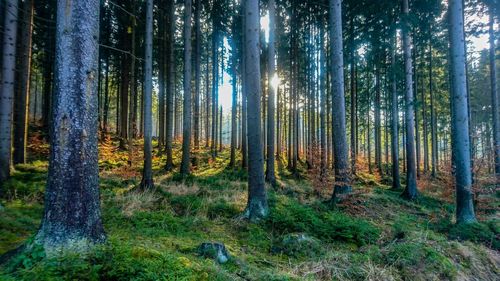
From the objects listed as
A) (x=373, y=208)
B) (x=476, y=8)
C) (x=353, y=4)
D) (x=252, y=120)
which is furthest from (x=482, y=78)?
(x=252, y=120)

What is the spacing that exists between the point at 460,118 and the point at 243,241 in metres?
7.19

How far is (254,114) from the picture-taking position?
7.39 m

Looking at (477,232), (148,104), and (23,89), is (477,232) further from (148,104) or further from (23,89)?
(23,89)

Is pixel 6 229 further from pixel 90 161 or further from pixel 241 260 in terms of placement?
pixel 241 260

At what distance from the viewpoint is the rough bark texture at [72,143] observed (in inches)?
133

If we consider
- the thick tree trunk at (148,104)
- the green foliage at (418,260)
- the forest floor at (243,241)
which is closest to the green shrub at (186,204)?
the forest floor at (243,241)

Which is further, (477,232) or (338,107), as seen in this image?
(338,107)

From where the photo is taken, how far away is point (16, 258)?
3.12 m

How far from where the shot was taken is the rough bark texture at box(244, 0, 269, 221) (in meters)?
7.27

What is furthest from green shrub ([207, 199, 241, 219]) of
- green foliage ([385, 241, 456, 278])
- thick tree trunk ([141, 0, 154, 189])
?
green foliage ([385, 241, 456, 278])

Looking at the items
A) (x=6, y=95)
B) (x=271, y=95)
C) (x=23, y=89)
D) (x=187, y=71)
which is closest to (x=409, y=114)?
(x=271, y=95)

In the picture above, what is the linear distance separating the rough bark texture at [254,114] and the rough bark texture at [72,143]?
421 centimetres

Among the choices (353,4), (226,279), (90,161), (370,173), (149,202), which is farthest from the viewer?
(370,173)

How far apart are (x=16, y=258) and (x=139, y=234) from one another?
7.39ft
